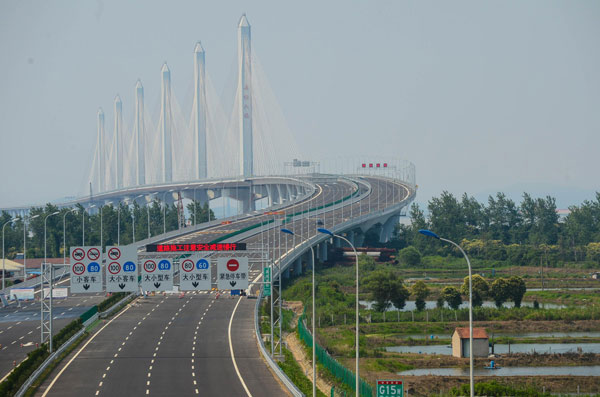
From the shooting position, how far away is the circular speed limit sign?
218 ft

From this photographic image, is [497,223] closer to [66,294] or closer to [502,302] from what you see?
[502,302]

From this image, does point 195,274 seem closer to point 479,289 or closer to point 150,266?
point 150,266

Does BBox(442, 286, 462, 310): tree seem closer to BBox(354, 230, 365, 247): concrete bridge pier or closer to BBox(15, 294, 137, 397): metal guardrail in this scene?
BBox(15, 294, 137, 397): metal guardrail

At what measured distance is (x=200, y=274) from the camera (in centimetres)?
6681

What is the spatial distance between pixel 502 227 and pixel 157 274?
455 feet

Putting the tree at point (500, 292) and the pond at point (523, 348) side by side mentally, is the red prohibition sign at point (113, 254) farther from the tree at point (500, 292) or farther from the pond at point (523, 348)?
the tree at point (500, 292)

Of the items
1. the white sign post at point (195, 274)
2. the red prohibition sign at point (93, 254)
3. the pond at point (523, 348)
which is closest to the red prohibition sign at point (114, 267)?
the red prohibition sign at point (93, 254)

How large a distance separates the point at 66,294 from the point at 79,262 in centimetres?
3885

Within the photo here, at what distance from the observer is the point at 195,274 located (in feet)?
219

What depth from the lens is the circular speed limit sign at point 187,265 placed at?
218 ft

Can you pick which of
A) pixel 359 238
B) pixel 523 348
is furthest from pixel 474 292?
pixel 359 238

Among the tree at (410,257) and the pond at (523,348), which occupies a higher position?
the tree at (410,257)

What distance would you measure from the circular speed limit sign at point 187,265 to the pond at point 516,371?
1732 centimetres

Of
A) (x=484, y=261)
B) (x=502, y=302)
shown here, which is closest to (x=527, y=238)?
(x=484, y=261)
